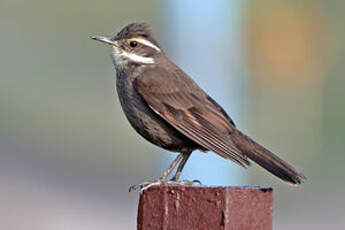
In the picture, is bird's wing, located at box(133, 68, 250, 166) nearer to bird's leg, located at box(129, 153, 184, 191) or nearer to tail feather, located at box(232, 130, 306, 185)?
tail feather, located at box(232, 130, 306, 185)

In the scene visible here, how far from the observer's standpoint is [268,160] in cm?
599

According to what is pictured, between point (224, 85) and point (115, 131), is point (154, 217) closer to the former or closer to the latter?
point (224, 85)

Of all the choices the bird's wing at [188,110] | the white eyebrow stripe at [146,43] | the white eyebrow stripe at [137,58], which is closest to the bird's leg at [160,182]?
the bird's wing at [188,110]

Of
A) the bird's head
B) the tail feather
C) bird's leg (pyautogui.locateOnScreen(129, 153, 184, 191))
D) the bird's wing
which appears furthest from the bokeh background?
Result: the tail feather

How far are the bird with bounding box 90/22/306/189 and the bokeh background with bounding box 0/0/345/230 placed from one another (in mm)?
4548

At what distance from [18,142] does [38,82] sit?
4.38ft

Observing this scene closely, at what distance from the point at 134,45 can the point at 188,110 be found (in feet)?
3.42

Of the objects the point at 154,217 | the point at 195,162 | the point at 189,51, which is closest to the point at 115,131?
the point at 189,51

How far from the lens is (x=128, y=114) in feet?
22.1

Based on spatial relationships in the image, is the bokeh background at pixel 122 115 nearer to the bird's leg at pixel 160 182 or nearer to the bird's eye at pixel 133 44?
the bird's eye at pixel 133 44

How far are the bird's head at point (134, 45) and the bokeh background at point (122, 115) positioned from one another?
4.27 m

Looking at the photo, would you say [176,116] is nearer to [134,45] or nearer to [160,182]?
[160,182]

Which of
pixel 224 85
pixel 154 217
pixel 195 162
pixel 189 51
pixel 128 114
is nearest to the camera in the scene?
pixel 154 217

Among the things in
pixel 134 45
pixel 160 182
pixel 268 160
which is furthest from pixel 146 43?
pixel 160 182
